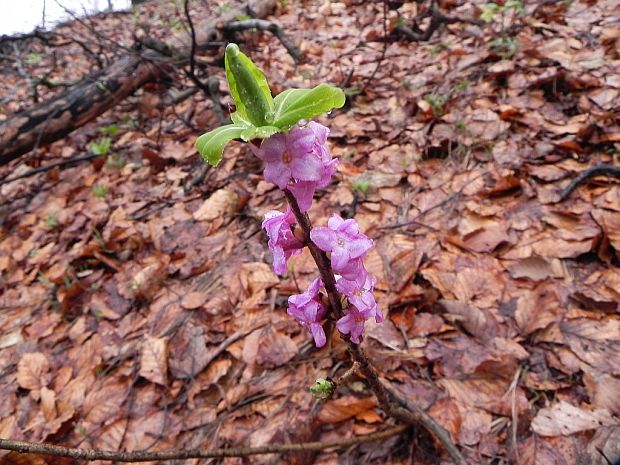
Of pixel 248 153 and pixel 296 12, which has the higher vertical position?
pixel 296 12

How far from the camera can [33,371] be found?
2258 mm

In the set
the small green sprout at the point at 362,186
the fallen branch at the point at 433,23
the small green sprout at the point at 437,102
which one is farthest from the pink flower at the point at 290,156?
the fallen branch at the point at 433,23

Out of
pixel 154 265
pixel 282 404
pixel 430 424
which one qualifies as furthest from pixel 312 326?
pixel 154 265


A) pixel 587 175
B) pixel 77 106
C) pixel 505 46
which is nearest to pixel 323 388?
pixel 587 175

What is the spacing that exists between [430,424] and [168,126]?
3.80 meters

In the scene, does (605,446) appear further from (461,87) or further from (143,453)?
(461,87)

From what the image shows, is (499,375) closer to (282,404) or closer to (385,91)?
(282,404)

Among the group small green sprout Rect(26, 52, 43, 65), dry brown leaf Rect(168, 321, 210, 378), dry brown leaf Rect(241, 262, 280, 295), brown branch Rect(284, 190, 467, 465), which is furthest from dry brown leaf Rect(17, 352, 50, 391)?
small green sprout Rect(26, 52, 43, 65)

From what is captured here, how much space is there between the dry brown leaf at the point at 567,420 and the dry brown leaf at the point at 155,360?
1606mm

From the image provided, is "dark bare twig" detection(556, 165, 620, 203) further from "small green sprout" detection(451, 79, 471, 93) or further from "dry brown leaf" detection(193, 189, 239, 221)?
"dry brown leaf" detection(193, 189, 239, 221)

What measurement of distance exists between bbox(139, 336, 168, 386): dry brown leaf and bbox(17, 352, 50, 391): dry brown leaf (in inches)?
23.4

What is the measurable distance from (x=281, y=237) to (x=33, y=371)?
2110 millimetres

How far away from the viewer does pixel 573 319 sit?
173 cm

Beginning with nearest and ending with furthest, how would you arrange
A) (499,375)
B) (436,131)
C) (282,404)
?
1. (499,375)
2. (282,404)
3. (436,131)
